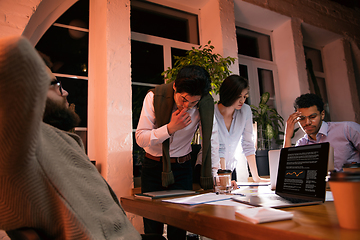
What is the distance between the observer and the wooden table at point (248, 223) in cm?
55

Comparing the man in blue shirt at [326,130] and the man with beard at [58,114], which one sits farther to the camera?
the man in blue shirt at [326,130]

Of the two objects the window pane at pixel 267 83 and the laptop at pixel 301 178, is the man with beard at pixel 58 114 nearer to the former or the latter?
the laptop at pixel 301 178

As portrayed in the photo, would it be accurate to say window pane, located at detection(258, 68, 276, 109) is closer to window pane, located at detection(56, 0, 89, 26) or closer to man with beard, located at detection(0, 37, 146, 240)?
window pane, located at detection(56, 0, 89, 26)

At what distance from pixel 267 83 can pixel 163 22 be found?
211 centimetres

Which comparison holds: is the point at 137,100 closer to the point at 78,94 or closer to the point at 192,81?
the point at 78,94

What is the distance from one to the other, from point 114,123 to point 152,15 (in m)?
1.85

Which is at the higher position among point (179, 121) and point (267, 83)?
point (267, 83)

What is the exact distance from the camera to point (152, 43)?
3.49m

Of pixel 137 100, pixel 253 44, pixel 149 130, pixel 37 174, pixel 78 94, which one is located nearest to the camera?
pixel 37 174

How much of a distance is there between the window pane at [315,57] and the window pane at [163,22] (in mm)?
2628

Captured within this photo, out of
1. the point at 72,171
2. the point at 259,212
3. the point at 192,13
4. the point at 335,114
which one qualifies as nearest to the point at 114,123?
the point at 72,171

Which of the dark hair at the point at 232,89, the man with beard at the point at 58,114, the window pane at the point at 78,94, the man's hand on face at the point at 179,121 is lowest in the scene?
the man with beard at the point at 58,114

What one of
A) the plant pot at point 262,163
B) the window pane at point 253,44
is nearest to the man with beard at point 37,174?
→ the plant pot at point 262,163

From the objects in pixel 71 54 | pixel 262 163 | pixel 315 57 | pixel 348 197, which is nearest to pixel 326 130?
pixel 262 163
